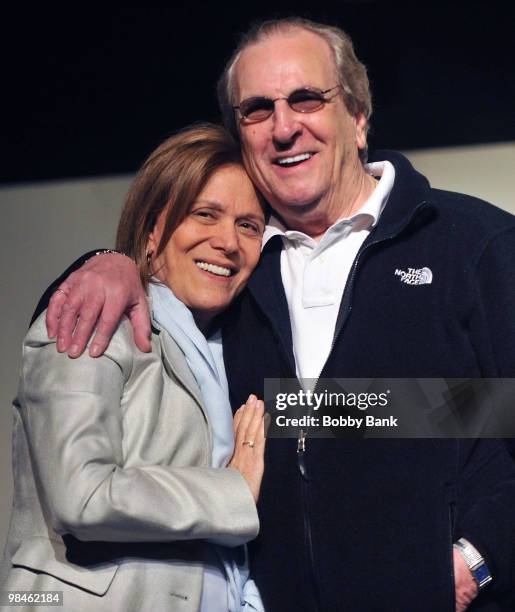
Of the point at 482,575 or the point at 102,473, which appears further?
the point at 482,575

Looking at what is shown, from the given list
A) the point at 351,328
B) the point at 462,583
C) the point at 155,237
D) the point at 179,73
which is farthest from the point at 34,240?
the point at 462,583

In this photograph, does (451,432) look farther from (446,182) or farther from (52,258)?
(52,258)

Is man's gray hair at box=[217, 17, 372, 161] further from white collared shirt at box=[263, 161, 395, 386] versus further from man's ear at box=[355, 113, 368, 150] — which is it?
white collared shirt at box=[263, 161, 395, 386]

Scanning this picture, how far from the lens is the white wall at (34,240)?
4.14 m

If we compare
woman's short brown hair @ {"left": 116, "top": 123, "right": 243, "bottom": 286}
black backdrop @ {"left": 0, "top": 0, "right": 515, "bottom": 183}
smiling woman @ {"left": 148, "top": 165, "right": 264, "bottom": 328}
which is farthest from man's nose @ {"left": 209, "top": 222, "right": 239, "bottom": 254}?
black backdrop @ {"left": 0, "top": 0, "right": 515, "bottom": 183}

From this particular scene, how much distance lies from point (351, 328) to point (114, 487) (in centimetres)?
78

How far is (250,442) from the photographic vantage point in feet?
9.05

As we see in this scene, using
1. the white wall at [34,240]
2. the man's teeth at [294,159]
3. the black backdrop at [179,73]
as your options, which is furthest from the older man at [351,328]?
the white wall at [34,240]

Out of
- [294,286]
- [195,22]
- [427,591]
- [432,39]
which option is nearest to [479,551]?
[427,591]

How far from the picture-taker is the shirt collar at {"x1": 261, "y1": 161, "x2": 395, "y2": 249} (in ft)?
9.54

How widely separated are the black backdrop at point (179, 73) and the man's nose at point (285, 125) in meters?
0.89

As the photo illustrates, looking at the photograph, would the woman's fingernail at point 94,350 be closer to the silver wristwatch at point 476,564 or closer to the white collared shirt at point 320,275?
the white collared shirt at point 320,275

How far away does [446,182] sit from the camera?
12.8 feet

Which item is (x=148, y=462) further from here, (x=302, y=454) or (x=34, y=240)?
(x=34, y=240)
